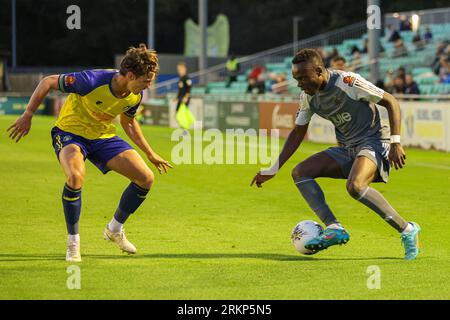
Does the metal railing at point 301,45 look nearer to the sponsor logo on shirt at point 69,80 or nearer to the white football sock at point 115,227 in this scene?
the white football sock at point 115,227

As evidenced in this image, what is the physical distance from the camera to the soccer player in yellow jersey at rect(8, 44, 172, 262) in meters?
9.73

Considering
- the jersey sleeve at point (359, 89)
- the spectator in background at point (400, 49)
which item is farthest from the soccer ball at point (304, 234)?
the spectator in background at point (400, 49)

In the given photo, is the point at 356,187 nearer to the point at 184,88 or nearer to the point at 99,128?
the point at 99,128

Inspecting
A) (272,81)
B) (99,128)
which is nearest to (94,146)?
(99,128)

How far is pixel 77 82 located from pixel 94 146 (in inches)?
26.0

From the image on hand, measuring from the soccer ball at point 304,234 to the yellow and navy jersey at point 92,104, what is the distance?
1910mm

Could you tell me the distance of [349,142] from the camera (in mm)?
10133

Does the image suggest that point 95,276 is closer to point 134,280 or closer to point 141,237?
point 134,280

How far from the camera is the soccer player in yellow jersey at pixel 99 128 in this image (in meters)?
9.73

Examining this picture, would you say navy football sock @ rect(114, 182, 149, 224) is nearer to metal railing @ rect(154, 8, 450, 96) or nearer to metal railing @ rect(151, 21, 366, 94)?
metal railing @ rect(154, 8, 450, 96)

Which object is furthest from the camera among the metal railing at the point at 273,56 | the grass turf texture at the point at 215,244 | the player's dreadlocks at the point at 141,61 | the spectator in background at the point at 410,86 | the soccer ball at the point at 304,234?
the metal railing at the point at 273,56

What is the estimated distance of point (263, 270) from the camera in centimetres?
924

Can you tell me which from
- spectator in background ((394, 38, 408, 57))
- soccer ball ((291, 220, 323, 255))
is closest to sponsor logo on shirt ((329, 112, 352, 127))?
soccer ball ((291, 220, 323, 255))

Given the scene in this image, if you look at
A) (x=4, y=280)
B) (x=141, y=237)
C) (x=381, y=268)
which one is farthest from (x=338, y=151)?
(x=4, y=280)
